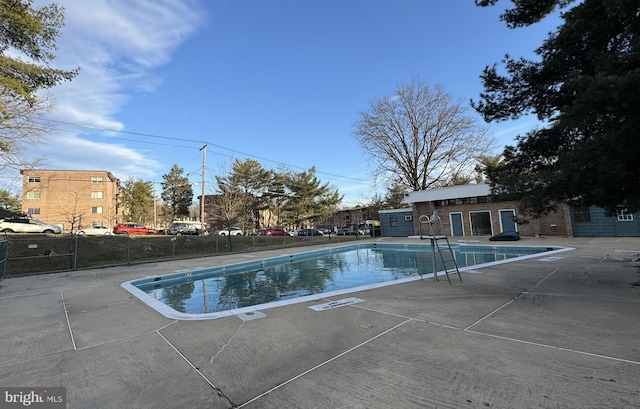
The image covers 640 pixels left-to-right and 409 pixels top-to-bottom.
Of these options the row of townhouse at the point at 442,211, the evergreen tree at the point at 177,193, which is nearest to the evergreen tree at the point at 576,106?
the row of townhouse at the point at 442,211

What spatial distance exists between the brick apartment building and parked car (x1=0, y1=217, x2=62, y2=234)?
41.3ft

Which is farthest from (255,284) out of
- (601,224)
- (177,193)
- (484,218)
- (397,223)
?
(177,193)

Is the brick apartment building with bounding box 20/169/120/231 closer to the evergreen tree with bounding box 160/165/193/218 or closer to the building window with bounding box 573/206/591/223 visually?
the evergreen tree with bounding box 160/165/193/218

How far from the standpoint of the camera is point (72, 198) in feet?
125

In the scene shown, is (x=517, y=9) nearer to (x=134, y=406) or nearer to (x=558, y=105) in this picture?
(x=558, y=105)

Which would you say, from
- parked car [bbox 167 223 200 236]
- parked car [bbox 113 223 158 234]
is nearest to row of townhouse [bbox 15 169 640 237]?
parked car [bbox 113 223 158 234]

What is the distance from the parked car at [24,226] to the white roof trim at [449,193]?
102ft

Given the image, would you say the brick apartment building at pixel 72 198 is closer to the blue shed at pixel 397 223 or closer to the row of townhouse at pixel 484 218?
the blue shed at pixel 397 223

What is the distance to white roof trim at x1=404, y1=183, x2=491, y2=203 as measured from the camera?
954 inches

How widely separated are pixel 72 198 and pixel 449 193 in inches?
1833

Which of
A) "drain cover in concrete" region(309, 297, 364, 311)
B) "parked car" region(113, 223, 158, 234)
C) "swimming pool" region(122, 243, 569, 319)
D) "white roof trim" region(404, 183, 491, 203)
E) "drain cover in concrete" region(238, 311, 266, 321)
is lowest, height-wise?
"swimming pool" region(122, 243, 569, 319)

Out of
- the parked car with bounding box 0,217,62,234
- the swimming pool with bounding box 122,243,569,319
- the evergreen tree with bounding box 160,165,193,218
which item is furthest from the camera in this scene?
the evergreen tree with bounding box 160,165,193,218

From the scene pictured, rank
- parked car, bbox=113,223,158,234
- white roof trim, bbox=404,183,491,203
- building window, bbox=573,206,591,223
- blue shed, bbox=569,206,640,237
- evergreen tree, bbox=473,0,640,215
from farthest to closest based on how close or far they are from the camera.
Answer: parked car, bbox=113,223,158,234 → white roof trim, bbox=404,183,491,203 → building window, bbox=573,206,591,223 → blue shed, bbox=569,206,640,237 → evergreen tree, bbox=473,0,640,215

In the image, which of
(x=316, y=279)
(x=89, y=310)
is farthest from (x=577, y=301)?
(x=89, y=310)
